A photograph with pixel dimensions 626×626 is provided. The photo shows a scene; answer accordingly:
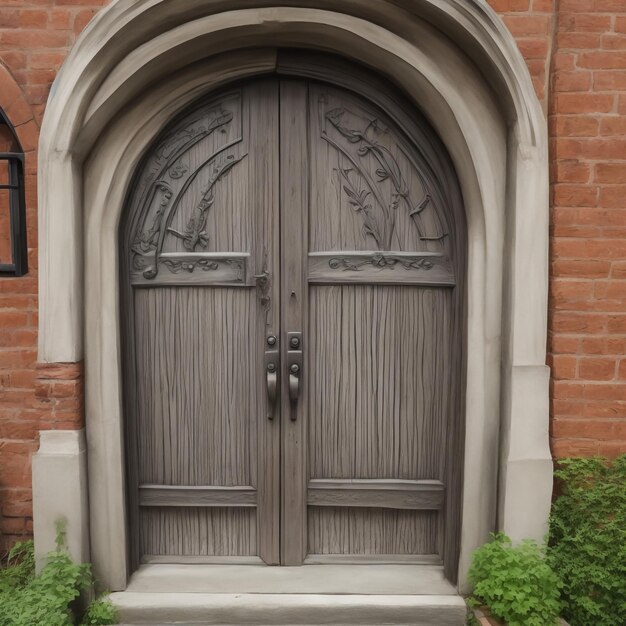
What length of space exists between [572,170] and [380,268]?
1032 millimetres

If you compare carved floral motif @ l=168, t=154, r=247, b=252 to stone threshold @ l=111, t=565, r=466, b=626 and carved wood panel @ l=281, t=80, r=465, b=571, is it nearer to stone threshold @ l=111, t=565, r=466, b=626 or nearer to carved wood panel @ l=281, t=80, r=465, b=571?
carved wood panel @ l=281, t=80, r=465, b=571

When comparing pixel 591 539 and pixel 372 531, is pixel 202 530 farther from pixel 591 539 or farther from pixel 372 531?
pixel 591 539

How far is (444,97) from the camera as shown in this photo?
2721mm

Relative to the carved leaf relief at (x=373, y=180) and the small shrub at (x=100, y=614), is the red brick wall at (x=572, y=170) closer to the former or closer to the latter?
the carved leaf relief at (x=373, y=180)

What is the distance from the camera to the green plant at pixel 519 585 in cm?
254

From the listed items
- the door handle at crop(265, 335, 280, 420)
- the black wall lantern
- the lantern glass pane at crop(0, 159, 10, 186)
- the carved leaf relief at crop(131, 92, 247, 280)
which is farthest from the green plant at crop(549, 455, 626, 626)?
the lantern glass pane at crop(0, 159, 10, 186)

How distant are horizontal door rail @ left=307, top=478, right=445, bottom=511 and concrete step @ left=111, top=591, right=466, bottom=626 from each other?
48 cm

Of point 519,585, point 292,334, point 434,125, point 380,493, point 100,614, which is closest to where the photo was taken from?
point 519,585

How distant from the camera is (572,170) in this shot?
2666 millimetres

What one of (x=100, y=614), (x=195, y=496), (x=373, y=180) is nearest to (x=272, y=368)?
(x=195, y=496)

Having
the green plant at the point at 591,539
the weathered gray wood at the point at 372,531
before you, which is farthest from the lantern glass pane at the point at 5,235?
the green plant at the point at 591,539

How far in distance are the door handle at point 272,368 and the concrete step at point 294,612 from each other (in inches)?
39.7

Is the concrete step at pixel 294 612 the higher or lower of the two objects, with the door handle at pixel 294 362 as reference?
lower

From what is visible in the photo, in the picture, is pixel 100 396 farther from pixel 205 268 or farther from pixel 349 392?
pixel 349 392
